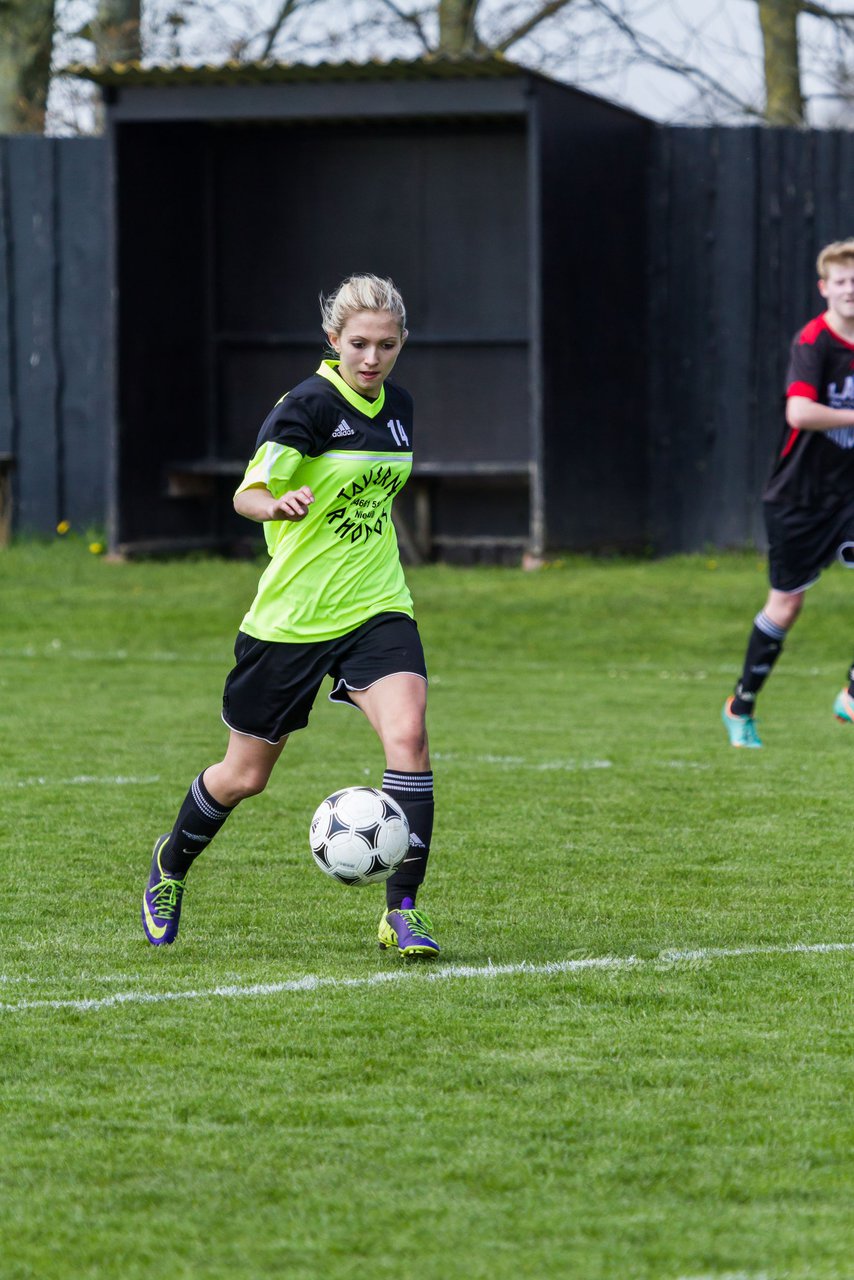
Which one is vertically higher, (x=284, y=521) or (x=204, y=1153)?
(x=284, y=521)

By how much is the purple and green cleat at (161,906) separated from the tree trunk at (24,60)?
1929 cm

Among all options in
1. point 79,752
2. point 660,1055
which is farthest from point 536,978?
point 79,752

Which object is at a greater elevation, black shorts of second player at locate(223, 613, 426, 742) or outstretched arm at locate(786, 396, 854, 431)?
outstretched arm at locate(786, 396, 854, 431)

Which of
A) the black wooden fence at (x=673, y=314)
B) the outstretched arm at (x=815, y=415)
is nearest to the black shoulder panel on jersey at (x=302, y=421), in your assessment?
the outstretched arm at (x=815, y=415)

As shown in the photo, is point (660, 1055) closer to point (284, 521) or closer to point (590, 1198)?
point (590, 1198)

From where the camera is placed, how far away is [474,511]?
17406 millimetres

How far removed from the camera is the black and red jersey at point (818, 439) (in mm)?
8484

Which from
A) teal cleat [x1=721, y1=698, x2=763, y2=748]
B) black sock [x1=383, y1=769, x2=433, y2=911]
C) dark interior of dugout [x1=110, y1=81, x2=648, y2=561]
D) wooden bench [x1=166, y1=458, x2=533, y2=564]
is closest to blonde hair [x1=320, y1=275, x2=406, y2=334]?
black sock [x1=383, y1=769, x2=433, y2=911]

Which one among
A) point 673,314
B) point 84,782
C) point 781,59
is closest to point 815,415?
point 84,782

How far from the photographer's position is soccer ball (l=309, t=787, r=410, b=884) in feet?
16.4

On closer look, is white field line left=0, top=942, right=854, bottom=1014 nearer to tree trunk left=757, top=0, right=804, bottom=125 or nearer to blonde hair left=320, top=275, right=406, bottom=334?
blonde hair left=320, top=275, right=406, bottom=334

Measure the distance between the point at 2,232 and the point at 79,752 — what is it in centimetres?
962

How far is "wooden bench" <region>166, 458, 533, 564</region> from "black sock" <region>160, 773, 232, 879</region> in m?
11.2

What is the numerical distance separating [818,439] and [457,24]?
16705 millimetres
